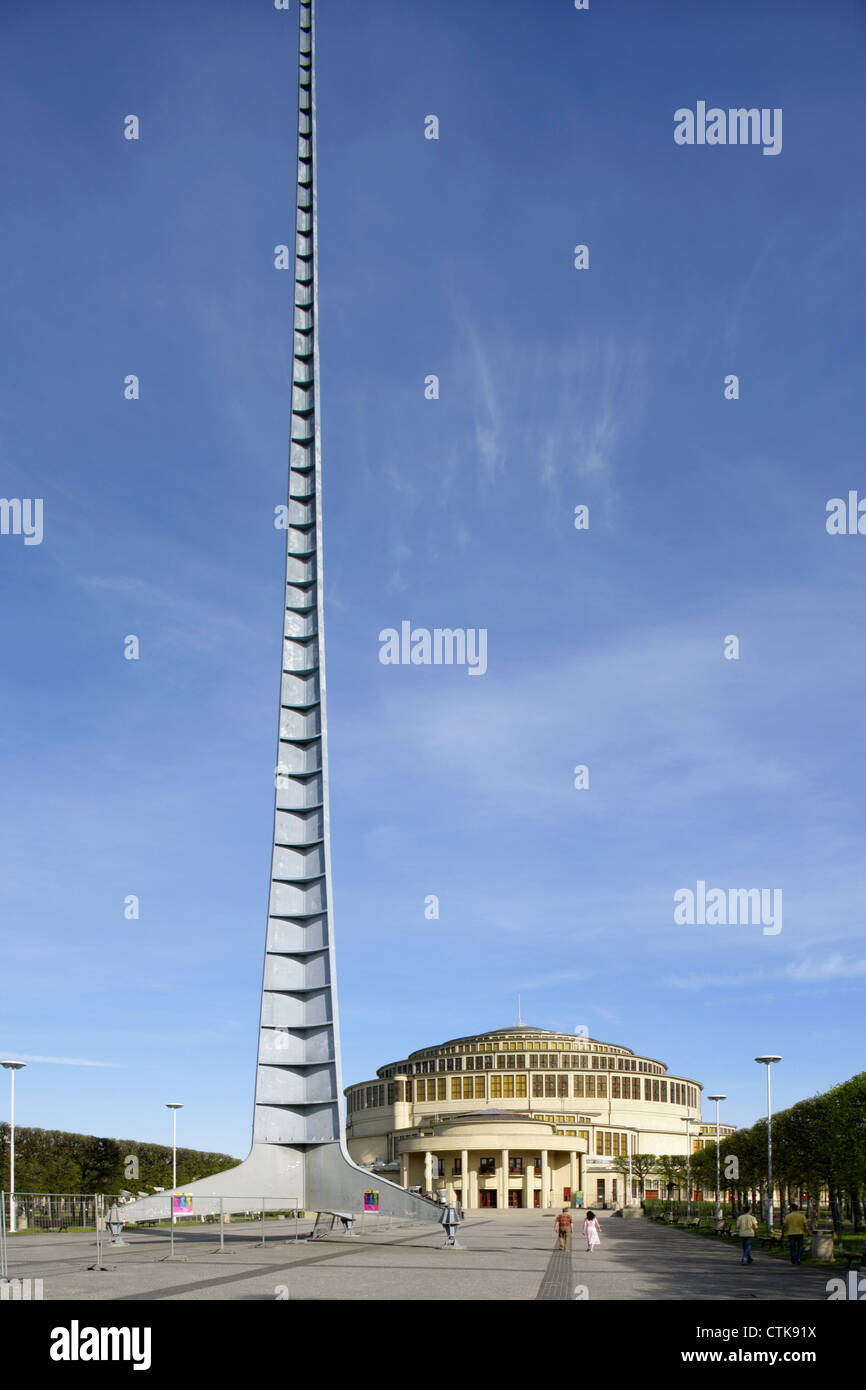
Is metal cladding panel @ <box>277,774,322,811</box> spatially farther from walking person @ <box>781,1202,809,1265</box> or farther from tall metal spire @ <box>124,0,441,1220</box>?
walking person @ <box>781,1202,809,1265</box>

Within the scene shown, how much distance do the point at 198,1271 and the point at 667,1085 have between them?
142 m

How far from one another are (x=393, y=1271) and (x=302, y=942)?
22045 millimetres

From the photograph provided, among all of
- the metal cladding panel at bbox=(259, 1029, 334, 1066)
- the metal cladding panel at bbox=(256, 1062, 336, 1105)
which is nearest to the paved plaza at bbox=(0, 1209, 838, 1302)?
the metal cladding panel at bbox=(256, 1062, 336, 1105)

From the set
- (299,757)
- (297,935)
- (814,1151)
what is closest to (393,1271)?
(297,935)

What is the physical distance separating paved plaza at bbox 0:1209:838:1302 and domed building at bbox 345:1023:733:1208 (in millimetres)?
76551

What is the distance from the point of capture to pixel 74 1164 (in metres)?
94.2

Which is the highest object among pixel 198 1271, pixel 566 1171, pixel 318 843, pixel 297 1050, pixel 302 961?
pixel 318 843

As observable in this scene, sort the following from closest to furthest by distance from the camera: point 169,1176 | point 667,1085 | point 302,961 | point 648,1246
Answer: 1. point 648,1246
2. point 302,961
3. point 169,1176
4. point 667,1085

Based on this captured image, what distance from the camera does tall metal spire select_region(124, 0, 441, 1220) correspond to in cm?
4700

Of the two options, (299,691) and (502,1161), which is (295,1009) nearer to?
(299,691)
